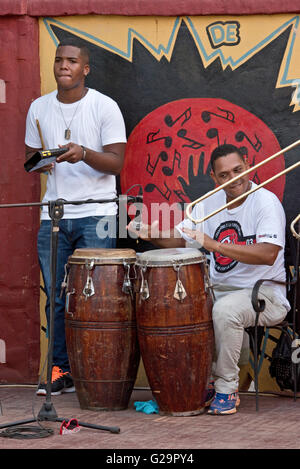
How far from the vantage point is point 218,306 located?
5141mm

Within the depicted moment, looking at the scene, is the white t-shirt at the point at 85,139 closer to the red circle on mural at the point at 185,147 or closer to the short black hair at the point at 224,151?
the red circle on mural at the point at 185,147

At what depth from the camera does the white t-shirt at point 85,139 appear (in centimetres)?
569

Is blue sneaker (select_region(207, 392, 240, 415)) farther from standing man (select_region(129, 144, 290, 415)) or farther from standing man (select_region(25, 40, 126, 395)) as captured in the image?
standing man (select_region(25, 40, 126, 395))

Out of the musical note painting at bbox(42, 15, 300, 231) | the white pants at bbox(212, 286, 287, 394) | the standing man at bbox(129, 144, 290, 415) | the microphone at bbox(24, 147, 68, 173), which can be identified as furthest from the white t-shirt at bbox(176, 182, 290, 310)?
the microphone at bbox(24, 147, 68, 173)

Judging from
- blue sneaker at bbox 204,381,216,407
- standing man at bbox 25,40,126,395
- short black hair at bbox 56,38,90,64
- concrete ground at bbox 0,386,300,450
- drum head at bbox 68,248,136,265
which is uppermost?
short black hair at bbox 56,38,90,64

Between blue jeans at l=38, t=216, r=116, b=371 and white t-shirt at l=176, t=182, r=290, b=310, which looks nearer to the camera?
white t-shirt at l=176, t=182, r=290, b=310

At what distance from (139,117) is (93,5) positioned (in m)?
0.85

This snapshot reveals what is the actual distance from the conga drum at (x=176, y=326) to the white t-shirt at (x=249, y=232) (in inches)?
15.8

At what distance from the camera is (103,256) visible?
5148 millimetres

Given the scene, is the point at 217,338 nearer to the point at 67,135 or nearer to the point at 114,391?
the point at 114,391

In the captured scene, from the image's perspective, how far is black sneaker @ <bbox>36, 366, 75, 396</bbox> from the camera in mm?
5719

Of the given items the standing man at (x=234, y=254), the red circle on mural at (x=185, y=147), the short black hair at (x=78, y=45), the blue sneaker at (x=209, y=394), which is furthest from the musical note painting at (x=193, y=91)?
the blue sneaker at (x=209, y=394)

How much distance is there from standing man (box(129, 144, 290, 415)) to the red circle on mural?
1.36 feet

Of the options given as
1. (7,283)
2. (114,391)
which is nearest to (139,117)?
(7,283)
